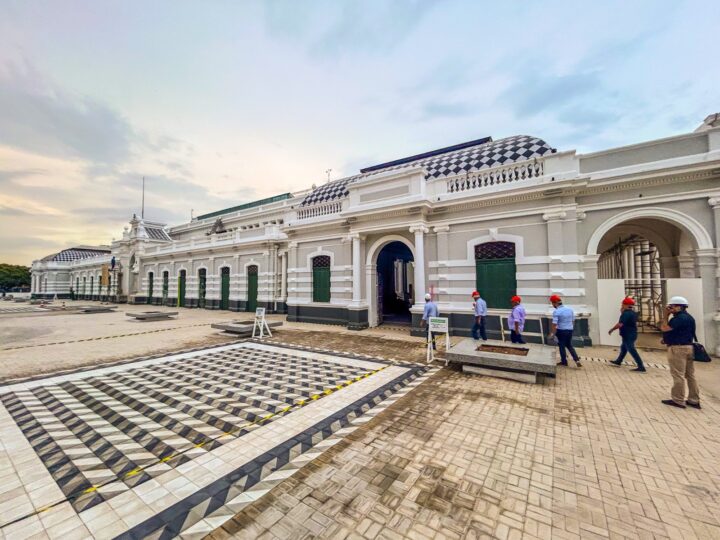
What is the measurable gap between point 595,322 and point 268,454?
10879 millimetres

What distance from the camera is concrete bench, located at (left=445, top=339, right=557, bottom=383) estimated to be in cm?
639

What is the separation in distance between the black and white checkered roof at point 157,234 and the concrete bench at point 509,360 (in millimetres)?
36337

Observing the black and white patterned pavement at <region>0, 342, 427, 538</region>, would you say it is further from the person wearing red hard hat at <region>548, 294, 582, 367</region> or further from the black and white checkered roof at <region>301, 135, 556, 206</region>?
the black and white checkered roof at <region>301, 135, 556, 206</region>

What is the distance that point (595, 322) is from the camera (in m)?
9.96

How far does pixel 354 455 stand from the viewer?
12.7ft

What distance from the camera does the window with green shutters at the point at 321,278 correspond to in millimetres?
15773

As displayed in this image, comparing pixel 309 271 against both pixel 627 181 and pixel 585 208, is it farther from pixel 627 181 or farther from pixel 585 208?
pixel 627 181

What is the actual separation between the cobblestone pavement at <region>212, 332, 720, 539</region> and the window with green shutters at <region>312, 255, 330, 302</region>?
10.7 m

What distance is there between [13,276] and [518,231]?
3693 inches

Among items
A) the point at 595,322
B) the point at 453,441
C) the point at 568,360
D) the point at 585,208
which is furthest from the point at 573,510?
the point at 585,208

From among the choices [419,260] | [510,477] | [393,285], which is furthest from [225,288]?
[510,477]

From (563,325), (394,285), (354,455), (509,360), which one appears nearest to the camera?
(354,455)

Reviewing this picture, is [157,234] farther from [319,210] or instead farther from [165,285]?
[319,210]

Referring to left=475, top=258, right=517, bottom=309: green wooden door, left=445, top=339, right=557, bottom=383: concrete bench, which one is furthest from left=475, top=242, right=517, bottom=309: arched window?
left=445, top=339, right=557, bottom=383: concrete bench
